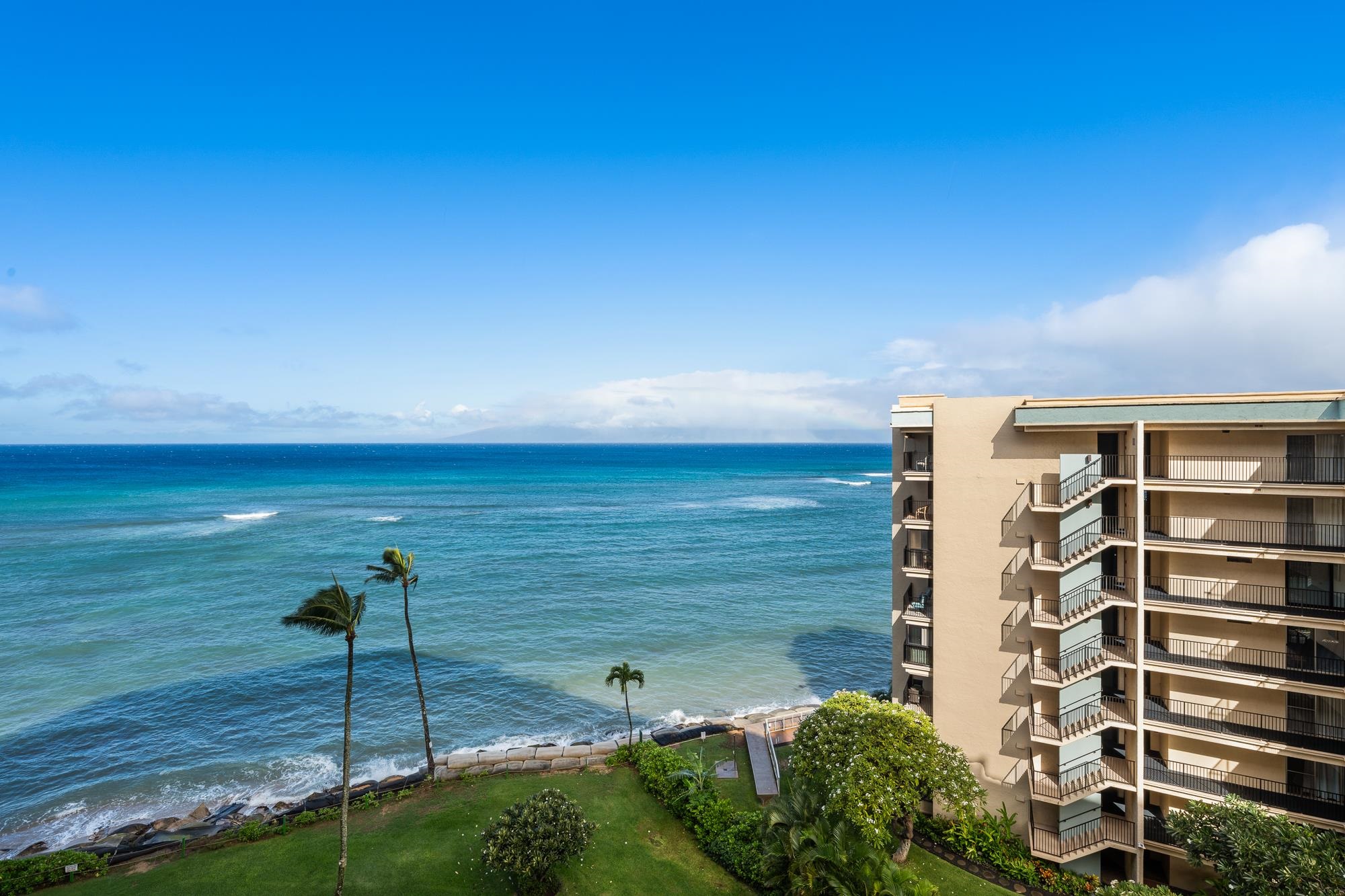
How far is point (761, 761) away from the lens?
2631cm

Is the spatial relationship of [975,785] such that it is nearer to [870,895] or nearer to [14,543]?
[870,895]

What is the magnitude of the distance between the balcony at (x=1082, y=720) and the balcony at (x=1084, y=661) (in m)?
1.10

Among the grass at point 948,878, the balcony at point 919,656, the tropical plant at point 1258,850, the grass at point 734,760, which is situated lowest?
the grass at point 948,878

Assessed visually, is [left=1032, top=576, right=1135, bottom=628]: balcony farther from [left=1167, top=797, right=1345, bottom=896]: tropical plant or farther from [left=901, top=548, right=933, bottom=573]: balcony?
[left=1167, top=797, right=1345, bottom=896]: tropical plant

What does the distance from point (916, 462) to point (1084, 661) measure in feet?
27.8

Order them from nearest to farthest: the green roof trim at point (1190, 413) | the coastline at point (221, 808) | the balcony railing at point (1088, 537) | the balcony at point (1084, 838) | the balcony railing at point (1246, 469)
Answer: the green roof trim at point (1190, 413) < the balcony railing at point (1246, 469) < the balcony at point (1084, 838) < the balcony railing at point (1088, 537) < the coastline at point (221, 808)

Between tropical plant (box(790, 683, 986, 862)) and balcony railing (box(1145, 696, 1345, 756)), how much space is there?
6327 millimetres

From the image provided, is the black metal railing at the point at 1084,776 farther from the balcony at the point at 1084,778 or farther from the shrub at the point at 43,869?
the shrub at the point at 43,869

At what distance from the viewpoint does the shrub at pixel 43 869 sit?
63.2 feet

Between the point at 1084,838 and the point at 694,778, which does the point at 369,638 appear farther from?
the point at 1084,838

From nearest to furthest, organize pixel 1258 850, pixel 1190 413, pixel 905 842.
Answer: pixel 1258 850 → pixel 1190 413 → pixel 905 842

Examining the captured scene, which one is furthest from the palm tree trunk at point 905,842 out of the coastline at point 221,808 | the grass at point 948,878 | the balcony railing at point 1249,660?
the coastline at point 221,808

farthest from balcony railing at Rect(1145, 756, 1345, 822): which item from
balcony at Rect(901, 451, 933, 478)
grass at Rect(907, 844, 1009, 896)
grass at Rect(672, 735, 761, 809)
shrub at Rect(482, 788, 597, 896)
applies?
shrub at Rect(482, 788, 597, 896)

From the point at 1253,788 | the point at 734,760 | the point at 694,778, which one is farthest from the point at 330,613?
the point at 1253,788
